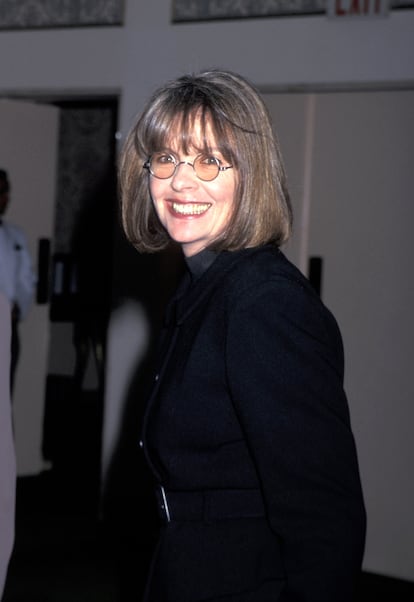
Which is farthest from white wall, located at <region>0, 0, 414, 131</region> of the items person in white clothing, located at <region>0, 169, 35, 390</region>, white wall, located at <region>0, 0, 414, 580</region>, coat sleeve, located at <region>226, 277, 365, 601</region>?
coat sleeve, located at <region>226, 277, 365, 601</region>

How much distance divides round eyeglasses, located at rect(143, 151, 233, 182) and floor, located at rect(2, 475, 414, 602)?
3.02m

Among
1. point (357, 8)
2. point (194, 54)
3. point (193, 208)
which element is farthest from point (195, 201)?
point (194, 54)

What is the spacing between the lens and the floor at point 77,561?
15.3 ft

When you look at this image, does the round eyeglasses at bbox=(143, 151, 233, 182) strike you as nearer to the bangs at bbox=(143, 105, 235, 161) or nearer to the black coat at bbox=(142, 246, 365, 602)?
the bangs at bbox=(143, 105, 235, 161)

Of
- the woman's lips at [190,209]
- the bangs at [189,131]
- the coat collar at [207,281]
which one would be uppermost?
the bangs at [189,131]

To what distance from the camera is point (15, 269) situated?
6.55 m

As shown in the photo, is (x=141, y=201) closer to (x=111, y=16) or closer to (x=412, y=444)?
(x=412, y=444)

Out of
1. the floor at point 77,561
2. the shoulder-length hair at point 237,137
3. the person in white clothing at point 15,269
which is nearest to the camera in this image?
the shoulder-length hair at point 237,137

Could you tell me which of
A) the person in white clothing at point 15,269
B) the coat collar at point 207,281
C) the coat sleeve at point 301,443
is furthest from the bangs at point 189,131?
the person in white clothing at point 15,269

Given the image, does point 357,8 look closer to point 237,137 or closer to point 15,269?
point 15,269

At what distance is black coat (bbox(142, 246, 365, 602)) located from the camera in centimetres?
144

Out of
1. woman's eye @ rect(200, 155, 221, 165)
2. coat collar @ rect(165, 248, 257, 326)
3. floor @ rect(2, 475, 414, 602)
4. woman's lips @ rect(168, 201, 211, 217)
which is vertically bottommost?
floor @ rect(2, 475, 414, 602)

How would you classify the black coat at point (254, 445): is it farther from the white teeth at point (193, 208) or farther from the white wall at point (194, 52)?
the white wall at point (194, 52)

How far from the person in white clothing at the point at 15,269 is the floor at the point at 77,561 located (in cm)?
96
